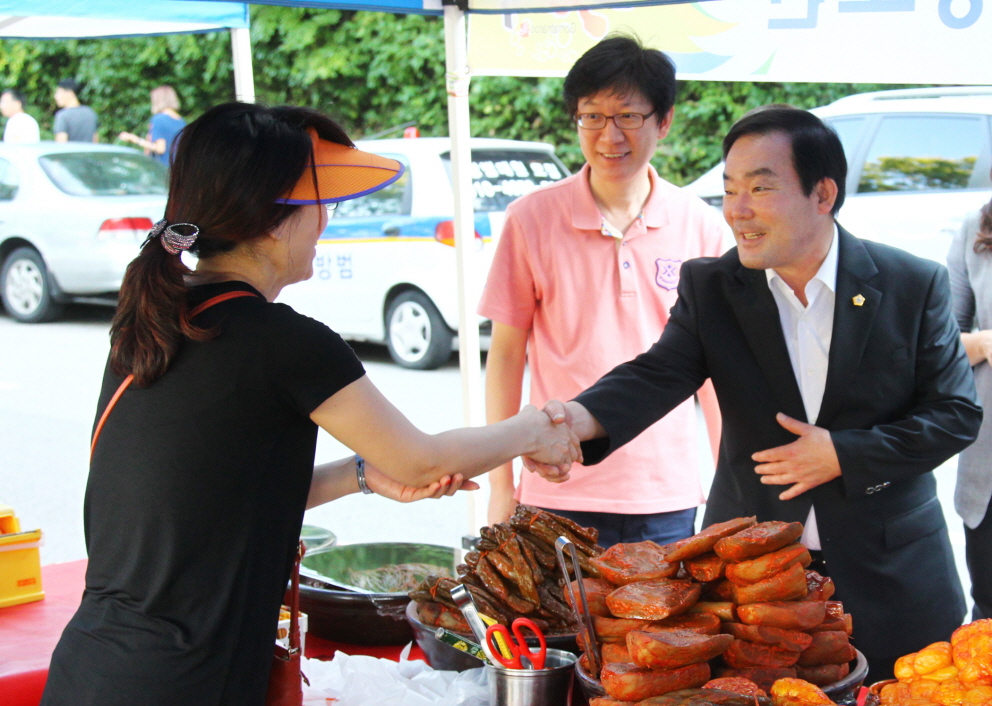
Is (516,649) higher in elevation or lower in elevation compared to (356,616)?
higher

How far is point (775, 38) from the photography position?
99.3 inches

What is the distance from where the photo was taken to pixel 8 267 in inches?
386

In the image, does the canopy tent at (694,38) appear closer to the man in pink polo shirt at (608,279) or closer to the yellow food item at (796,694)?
the man in pink polo shirt at (608,279)

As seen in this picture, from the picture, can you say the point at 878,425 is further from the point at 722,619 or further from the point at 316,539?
the point at 316,539

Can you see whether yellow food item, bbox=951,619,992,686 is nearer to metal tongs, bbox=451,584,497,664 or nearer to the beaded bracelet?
metal tongs, bbox=451,584,497,664

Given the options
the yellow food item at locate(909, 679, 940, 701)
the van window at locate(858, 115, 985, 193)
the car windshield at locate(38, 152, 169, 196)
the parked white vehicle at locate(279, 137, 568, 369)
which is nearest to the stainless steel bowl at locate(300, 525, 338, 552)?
the yellow food item at locate(909, 679, 940, 701)

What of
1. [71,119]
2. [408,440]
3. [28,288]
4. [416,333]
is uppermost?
[71,119]

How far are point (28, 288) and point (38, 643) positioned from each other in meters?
8.85

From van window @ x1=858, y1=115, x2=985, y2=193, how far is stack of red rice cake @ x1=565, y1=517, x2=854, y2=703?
4.76 metres

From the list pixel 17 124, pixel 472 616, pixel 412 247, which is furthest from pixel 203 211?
pixel 17 124

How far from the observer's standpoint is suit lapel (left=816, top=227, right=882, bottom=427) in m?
2.08

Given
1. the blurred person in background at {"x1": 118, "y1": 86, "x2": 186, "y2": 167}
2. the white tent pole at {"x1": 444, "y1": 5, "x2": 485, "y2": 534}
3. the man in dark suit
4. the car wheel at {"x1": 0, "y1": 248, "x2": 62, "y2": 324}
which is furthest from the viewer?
the blurred person in background at {"x1": 118, "y1": 86, "x2": 186, "y2": 167}

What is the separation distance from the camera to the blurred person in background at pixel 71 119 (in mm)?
11023

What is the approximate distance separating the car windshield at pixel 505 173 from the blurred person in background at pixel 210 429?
6124 millimetres
